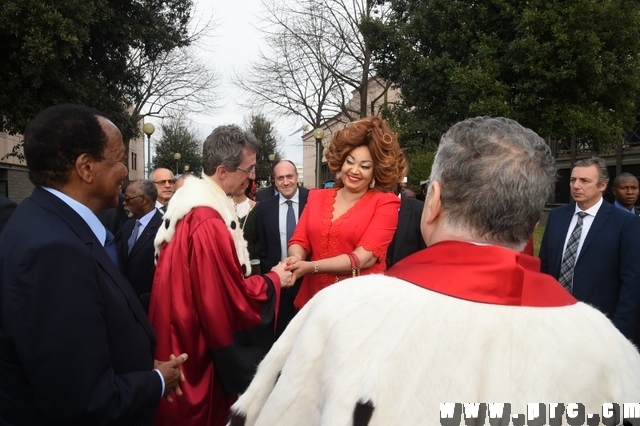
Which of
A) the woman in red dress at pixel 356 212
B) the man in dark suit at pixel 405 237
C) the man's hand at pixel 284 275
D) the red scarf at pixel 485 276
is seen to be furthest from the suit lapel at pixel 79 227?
the man in dark suit at pixel 405 237

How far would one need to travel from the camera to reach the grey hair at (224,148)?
3480 millimetres

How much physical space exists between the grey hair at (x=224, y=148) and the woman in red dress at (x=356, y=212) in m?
0.63

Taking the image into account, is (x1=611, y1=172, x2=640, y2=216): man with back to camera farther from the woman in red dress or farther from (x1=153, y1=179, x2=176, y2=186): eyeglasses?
(x1=153, y1=179, x2=176, y2=186): eyeglasses

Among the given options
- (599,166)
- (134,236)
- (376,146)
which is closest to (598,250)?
(599,166)

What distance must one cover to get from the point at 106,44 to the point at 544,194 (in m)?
18.1

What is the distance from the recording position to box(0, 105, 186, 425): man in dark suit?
1795mm

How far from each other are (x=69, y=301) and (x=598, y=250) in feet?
14.2

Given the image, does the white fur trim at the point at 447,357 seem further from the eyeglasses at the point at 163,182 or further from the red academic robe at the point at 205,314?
the eyeglasses at the point at 163,182

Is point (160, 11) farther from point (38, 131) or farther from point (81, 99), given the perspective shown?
point (38, 131)

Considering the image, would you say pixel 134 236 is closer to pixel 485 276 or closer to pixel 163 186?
pixel 163 186

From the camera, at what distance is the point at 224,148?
3482 millimetres

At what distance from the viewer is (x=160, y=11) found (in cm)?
1931

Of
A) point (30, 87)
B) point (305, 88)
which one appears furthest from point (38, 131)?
point (305, 88)

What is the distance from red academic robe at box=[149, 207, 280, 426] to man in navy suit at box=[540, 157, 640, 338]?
2970 mm
